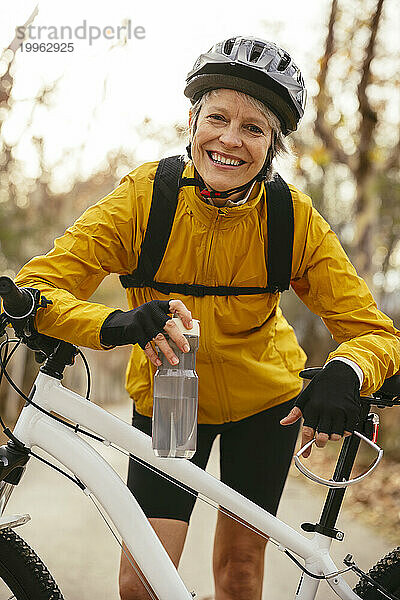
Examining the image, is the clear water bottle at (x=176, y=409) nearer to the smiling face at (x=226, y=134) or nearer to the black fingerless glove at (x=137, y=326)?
the black fingerless glove at (x=137, y=326)

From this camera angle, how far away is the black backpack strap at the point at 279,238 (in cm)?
202

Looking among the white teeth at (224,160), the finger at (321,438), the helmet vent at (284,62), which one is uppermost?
the helmet vent at (284,62)

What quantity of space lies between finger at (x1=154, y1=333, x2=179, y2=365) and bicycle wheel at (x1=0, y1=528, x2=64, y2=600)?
26.6 inches

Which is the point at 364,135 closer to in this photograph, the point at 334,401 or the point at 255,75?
the point at 255,75

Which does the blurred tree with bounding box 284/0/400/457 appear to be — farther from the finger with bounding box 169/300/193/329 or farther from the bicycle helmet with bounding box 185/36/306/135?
the finger with bounding box 169/300/193/329

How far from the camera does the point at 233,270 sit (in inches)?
80.4

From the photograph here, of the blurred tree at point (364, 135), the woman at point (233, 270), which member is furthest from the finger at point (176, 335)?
the blurred tree at point (364, 135)

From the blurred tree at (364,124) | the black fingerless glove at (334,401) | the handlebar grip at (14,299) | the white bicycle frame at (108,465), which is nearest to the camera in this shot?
the handlebar grip at (14,299)

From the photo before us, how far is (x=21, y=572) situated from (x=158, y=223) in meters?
1.02

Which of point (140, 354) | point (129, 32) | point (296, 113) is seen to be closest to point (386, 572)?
point (140, 354)

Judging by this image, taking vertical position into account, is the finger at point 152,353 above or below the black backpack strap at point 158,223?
below

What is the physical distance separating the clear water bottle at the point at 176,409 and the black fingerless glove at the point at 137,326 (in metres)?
0.17

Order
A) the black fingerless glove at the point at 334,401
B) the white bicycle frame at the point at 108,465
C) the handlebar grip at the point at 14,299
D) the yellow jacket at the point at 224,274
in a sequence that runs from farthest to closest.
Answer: the yellow jacket at the point at 224,274
the white bicycle frame at the point at 108,465
the black fingerless glove at the point at 334,401
the handlebar grip at the point at 14,299

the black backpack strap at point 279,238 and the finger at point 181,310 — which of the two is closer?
the finger at point 181,310
